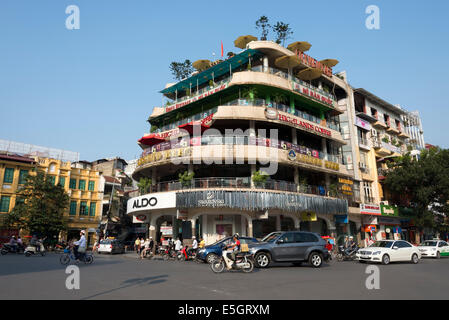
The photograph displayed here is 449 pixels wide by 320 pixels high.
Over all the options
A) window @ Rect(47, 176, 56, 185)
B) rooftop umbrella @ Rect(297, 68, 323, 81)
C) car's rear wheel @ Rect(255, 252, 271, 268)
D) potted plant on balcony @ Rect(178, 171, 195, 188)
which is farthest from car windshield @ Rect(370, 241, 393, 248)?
window @ Rect(47, 176, 56, 185)

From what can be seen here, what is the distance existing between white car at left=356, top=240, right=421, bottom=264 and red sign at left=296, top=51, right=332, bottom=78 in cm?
1874

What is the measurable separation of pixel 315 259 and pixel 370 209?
21.7 m

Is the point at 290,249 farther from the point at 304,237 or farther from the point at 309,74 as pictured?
the point at 309,74

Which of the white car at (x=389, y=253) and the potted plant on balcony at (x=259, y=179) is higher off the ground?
the potted plant on balcony at (x=259, y=179)

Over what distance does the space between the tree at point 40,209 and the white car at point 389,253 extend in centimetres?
A: 3140

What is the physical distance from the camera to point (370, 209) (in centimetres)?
3372

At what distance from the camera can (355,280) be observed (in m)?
10.5

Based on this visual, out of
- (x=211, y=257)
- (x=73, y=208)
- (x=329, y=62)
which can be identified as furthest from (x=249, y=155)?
(x=73, y=208)

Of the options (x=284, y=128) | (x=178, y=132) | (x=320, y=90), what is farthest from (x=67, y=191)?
(x=320, y=90)

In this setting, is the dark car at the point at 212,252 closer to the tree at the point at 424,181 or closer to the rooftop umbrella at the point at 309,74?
the rooftop umbrella at the point at 309,74

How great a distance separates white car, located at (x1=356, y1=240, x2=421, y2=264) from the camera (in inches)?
699

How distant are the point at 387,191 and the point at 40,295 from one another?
1558 inches

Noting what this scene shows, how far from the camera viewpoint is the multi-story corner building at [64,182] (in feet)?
120

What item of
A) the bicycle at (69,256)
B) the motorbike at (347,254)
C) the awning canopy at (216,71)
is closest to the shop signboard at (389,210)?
the motorbike at (347,254)
